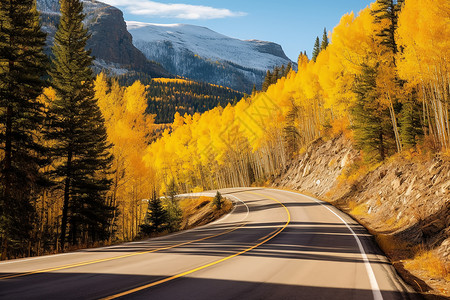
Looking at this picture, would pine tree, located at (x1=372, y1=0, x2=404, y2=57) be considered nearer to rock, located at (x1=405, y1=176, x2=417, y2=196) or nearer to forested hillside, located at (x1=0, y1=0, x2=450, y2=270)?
forested hillside, located at (x1=0, y1=0, x2=450, y2=270)

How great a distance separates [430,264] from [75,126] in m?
19.6

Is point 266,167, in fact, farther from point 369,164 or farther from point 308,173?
point 369,164

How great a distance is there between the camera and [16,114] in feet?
50.3

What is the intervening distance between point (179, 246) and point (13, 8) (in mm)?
14473

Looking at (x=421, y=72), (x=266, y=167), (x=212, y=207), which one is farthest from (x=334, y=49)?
(x=266, y=167)

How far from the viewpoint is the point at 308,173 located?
→ 40781 millimetres

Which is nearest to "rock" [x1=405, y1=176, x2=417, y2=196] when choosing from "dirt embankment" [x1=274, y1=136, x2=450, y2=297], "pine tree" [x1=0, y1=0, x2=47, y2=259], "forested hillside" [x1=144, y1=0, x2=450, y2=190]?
"dirt embankment" [x1=274, y1=136, x2=450, y2=297]

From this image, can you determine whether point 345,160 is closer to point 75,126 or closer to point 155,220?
point 155,220

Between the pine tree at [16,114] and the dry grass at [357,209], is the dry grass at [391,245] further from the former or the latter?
the pine tree at [16,114]

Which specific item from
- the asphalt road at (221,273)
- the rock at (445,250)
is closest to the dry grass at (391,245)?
the asphalt road at (221,273)

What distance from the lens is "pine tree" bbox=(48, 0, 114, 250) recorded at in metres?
19.1

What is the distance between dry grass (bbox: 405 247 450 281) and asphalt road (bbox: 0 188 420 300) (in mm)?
941

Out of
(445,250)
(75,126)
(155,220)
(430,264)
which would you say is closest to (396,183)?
(445,250)

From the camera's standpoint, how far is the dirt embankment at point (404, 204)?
9391mm
